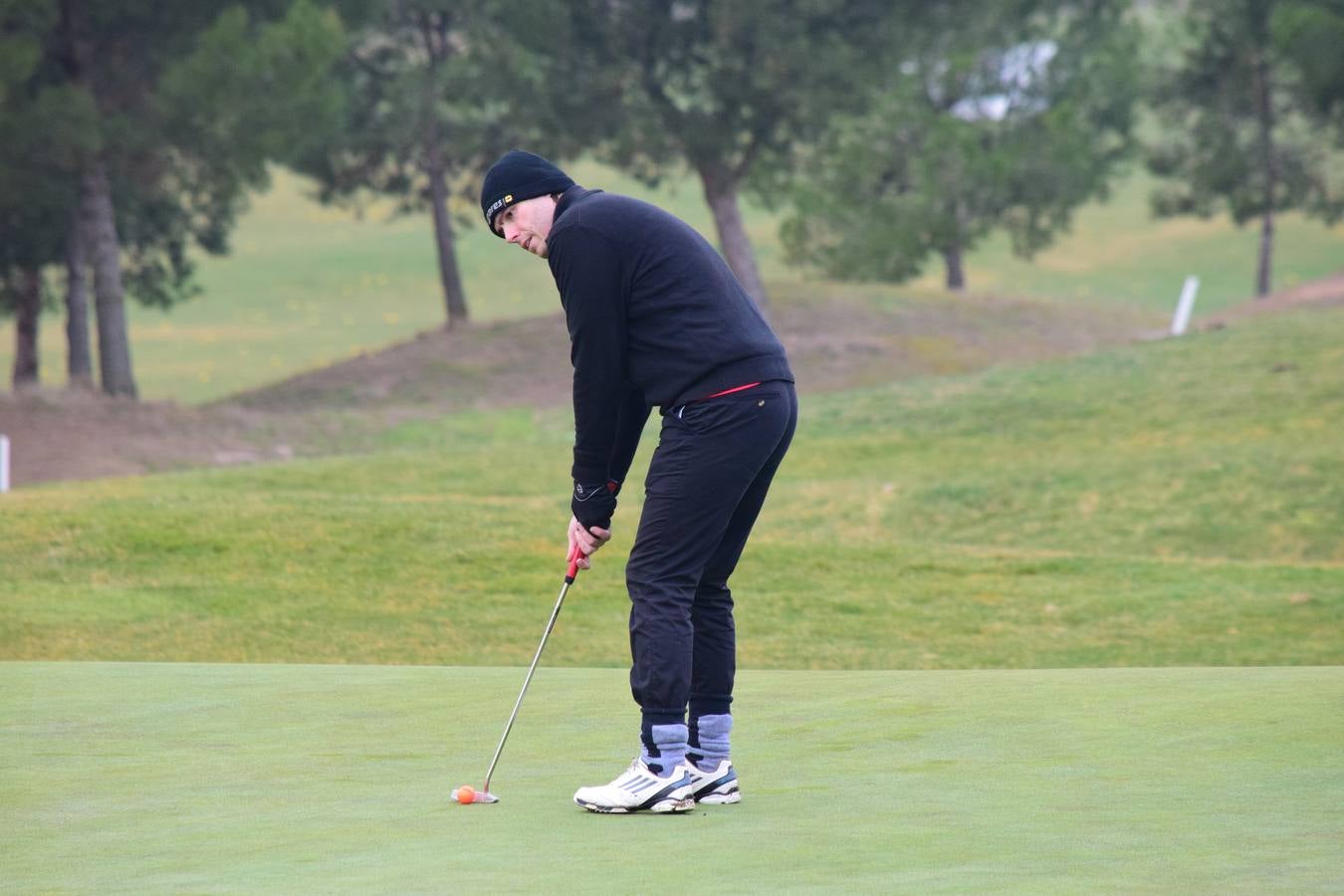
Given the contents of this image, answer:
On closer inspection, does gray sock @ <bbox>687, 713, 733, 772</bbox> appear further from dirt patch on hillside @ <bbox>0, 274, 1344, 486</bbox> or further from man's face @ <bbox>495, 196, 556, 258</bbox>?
dirt patch on hillside @ <bbox>0, 274, 1344, 486</bbox>

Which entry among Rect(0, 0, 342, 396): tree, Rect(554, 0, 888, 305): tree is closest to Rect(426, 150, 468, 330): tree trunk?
Rect(554, 0, 888, 305): tree

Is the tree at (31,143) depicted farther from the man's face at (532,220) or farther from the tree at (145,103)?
the man's face at (532,220)

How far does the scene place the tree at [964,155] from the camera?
42344 millimetres

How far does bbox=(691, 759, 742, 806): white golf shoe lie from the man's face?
1519 millimetres

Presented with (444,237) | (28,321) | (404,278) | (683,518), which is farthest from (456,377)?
(404,278)

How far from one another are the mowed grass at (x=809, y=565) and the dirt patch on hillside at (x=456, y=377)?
21.5ft

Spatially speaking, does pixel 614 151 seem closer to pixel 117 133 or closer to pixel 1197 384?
pixel 117 133

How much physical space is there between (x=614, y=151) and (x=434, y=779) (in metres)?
32.6

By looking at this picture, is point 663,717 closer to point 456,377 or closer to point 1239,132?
point 456,377

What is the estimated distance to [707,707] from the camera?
5.45m

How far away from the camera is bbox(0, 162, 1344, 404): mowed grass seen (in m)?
57.1

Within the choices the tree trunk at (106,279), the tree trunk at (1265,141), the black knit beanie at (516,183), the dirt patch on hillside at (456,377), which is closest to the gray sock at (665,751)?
the black knit beanie at (516,183)

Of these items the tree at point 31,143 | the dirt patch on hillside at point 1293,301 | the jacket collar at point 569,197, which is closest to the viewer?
the jacket collar at point 569,197

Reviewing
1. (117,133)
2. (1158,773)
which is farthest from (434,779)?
(117,133)
